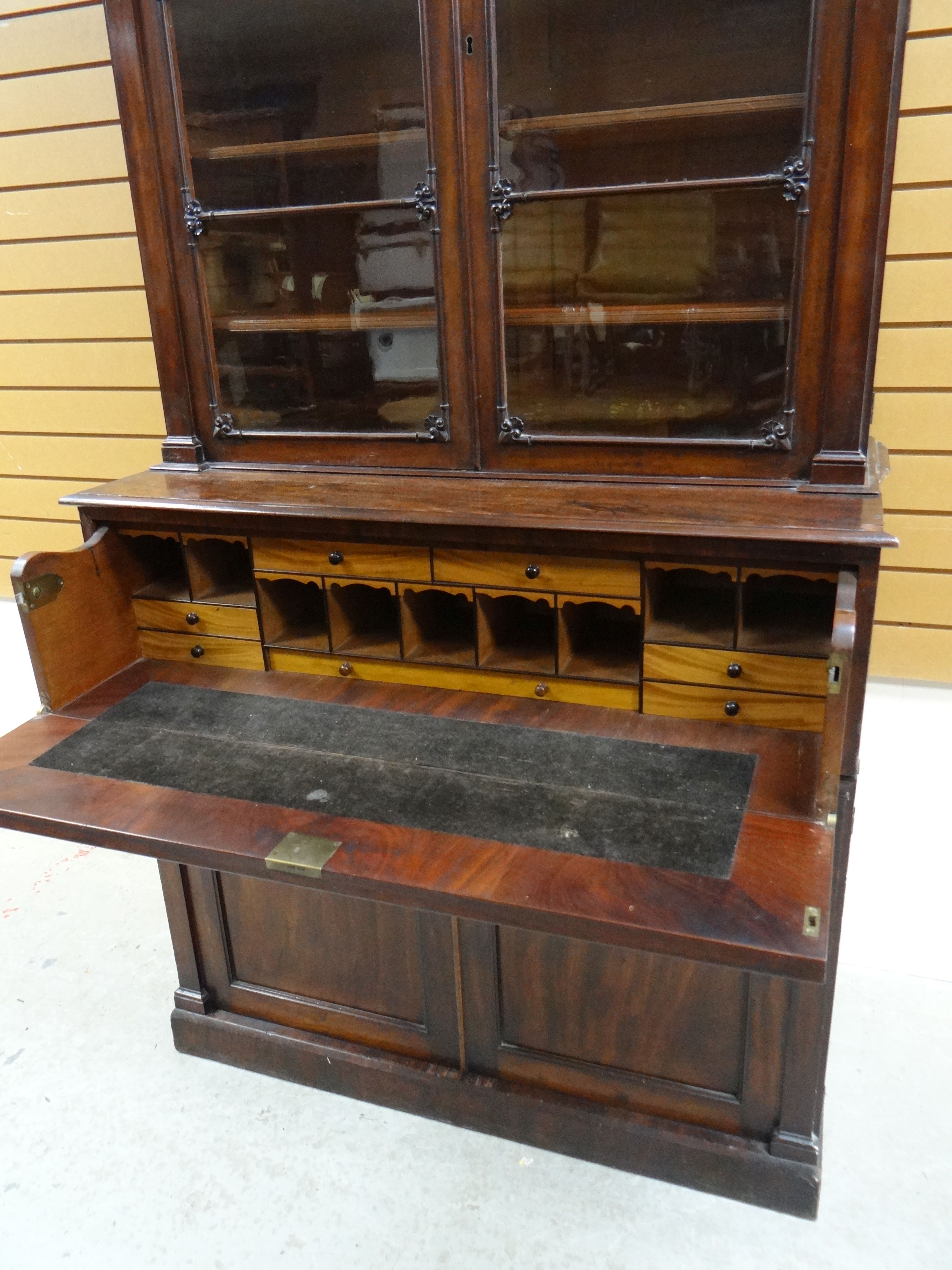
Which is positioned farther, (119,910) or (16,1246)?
(119,910)

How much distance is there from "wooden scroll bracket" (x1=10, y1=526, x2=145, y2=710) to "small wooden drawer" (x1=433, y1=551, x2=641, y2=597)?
0.64m

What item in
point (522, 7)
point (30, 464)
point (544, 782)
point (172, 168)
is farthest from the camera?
point (30, 464)

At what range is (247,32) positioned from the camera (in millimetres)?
1652

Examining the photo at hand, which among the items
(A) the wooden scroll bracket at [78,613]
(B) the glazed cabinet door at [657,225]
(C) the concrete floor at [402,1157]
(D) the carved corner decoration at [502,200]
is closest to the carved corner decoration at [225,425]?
(A) the wooden scroll bracket at [78,613]

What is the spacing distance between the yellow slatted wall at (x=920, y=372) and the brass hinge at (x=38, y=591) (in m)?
1.72

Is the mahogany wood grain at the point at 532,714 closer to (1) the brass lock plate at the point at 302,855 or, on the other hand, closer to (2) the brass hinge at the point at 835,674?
(2) the brass hinge at the point at 835,674

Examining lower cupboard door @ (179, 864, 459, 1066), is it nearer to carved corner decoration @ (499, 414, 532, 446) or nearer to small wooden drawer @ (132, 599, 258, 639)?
small wooden drawer @ (132, 599, 258, 639)

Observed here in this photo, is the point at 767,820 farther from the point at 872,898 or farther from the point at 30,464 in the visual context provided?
the point at 30,464

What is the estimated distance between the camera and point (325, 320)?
1757mm

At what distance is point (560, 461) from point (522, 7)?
69 cm

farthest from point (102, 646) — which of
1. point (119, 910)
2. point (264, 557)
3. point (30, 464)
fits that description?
point (30, 464)

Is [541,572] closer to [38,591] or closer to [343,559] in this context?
[343,559]

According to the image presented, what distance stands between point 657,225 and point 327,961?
138 cm

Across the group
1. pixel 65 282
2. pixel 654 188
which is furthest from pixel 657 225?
pixel 65 282
